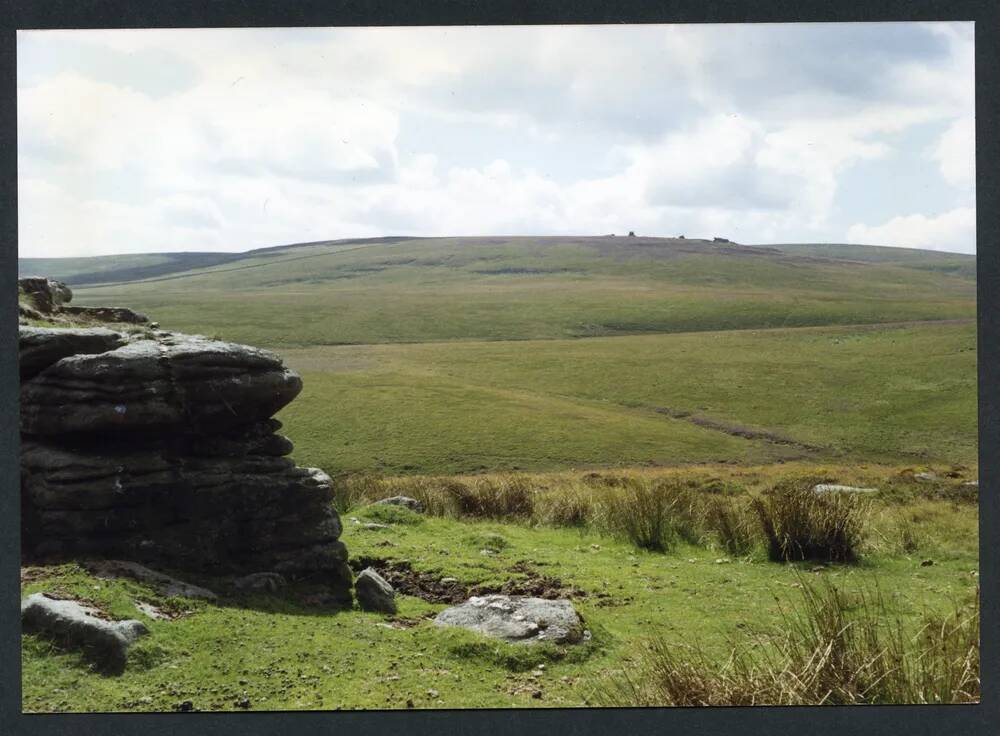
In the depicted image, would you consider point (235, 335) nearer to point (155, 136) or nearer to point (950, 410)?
point (155, 136)

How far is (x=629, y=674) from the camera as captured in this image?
301 inches

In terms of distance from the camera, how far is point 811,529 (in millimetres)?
11195

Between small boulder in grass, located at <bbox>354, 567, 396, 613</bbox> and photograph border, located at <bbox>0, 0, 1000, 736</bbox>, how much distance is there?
8.58 ft

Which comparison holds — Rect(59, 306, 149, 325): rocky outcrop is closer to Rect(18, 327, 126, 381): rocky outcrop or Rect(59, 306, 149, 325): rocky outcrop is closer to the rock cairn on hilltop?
the rock cairn on hilltop

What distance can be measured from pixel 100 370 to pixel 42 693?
3.07 m

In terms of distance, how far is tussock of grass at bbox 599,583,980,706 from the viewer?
6.91 meters

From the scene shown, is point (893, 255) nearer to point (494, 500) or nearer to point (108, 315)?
point (494, 500)

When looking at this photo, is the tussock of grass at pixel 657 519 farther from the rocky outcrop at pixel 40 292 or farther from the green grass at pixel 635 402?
the green grass at pixel 635 402

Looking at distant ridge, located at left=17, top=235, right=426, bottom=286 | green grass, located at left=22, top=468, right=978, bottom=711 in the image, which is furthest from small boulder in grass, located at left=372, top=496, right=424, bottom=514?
distant ridge, located at left=17, top=235, right=426, bottom=286

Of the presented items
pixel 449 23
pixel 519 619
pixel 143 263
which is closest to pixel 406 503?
pixel 519 619

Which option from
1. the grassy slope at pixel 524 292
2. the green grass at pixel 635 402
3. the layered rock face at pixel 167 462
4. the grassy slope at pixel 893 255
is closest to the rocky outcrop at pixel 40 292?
the layered rock face at pixel 167 462

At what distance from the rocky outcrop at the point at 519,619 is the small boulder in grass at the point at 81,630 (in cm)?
288

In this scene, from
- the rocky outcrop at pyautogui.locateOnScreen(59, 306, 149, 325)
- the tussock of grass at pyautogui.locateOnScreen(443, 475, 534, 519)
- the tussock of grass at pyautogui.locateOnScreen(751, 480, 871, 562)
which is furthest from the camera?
the tussock of grass at pyautogui.locateOnScreen(443, 475, 534, 519)

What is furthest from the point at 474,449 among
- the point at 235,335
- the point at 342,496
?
the point at 235,335
